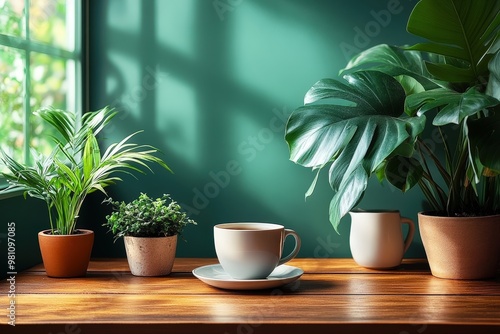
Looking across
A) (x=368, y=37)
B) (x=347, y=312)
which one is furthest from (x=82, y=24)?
(x=347, y=312)

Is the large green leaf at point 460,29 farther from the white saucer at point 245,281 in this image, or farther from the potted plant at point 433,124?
the white saucer at point 245,281

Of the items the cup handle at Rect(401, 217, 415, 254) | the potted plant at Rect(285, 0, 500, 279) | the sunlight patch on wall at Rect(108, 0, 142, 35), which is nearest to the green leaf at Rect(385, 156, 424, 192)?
the potted plant at Rect(285, 0, 500, 279)

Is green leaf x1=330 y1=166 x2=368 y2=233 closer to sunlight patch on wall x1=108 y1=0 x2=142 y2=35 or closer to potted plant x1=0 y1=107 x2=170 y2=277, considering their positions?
potted plant x1=0 y1=107 x2=170 y2=277

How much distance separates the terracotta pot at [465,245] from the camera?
150 cm

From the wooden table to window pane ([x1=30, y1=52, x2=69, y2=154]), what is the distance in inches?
13.7

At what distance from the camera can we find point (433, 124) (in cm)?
131

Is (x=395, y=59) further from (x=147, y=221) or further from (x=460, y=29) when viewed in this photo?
(x=147, y=221)

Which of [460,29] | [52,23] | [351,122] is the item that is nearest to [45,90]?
[52,23]

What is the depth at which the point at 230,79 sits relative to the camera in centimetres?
187

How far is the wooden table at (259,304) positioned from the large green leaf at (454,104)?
37 cm

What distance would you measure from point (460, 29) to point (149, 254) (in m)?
0.89

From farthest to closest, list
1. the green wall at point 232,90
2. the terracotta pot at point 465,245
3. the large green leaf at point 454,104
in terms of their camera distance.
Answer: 1. the green wall at point 232,90
2. the terracotta pot at point 465,245
3. the large green leaf at point 454,104

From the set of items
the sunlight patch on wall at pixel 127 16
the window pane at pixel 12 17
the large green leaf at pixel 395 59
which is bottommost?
the large green leaf at pixel 395 59

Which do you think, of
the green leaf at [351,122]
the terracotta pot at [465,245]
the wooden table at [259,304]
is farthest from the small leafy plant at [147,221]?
the terracotta pot at [465,245]
